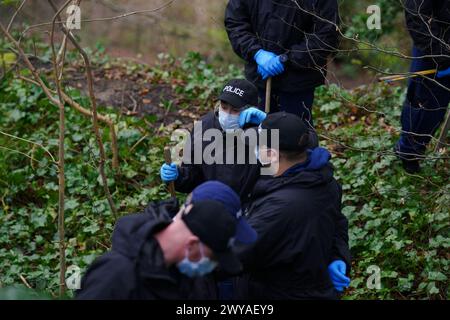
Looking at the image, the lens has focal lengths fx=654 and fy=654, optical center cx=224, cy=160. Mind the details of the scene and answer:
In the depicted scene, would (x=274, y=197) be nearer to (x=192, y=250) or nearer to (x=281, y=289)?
(x=281, y=289)

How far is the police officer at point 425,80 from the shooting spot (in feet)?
17.4

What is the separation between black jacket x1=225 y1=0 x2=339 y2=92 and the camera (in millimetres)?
5371

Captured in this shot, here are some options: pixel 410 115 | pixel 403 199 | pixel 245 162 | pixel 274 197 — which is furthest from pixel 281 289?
pixel 410 115

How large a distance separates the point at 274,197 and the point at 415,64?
2.92m

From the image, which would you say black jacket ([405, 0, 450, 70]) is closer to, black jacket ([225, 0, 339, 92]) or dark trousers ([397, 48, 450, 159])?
dark trousers ([397, 48, 450, 159])

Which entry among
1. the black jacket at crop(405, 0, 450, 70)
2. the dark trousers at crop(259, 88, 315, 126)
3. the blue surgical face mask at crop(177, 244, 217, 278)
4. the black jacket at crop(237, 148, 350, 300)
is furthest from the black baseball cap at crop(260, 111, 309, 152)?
the black jacket at crop(405, 0, 450, 70)

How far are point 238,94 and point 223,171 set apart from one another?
0.55 metres

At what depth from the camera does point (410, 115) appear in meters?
5.81

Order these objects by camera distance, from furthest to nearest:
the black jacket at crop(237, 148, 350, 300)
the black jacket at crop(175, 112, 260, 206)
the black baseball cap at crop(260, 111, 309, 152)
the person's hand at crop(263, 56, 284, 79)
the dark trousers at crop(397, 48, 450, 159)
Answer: the dark trousers at crop(397, 48, 450, 159), the person's hand at crop(263, 56, 284, 79), the black jacket at crop(175, 112, 260, 206), the black baseball cap at crop(260, 111, 309, 152), the black jacket at crop(237, 148, 350, 300)

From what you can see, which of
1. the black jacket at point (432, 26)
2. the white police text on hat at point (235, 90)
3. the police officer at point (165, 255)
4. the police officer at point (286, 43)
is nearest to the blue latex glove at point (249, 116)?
the white police text on hat at point (235, 90)

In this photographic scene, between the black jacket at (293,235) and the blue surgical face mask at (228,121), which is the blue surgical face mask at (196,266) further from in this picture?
the blue surgical face mask at (228,121)

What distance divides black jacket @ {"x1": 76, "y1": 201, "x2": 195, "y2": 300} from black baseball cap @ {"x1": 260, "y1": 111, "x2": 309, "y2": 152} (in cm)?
103
